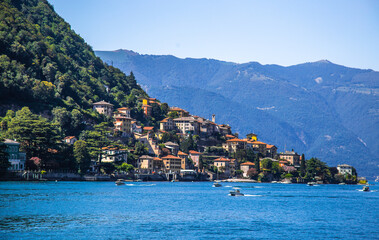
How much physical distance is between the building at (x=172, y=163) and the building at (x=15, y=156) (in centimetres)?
6205

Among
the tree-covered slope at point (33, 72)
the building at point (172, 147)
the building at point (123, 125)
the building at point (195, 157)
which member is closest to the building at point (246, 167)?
the building at point (195, 157)

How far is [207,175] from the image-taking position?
18888cm

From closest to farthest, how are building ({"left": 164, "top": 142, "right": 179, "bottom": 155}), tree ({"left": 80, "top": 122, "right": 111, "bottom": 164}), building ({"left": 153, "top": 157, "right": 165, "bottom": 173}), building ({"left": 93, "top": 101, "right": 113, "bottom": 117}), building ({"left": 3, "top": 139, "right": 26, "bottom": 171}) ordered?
building ({"left": 3, "top": 139, "right": 26, "bottom": 171})
tree ({"left": 80, "top": 122, "right": 111, "bottom": 164})
building ({"left": 153, "top": 157, "right": 165, "bottom": 173})
building ({"left": 93, "top": 101, "right": 113, "bottom": 117})
building ({"left": 164, "top": 142, "right": 179, "bottom": 155})

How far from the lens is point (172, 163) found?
576ft

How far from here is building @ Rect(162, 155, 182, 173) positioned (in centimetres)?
17412

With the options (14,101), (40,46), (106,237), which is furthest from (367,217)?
(40,46)

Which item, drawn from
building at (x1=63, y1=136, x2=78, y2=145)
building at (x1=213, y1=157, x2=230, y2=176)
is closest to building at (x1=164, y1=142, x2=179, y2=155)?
building at (x1=213, y1=157, x2=230, y2=176)

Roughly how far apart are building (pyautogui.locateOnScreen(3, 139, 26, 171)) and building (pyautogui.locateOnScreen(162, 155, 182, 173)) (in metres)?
62.1

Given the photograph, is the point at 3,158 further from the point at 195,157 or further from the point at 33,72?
the point at 195,157

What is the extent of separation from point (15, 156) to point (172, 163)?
6721cm

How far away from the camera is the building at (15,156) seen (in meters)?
114

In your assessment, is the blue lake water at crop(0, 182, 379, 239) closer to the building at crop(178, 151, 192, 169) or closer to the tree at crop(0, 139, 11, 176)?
the tree at crop(0, 139, 11, 176)

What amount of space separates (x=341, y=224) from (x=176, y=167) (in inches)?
4608

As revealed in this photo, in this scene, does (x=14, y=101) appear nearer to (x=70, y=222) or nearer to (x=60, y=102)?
(x=60, y=102)
